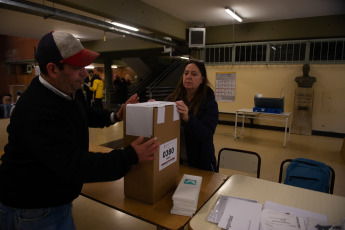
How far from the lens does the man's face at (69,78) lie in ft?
2.93

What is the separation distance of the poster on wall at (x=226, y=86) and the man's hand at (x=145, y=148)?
614cm

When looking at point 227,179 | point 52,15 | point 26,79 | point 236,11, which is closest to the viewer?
point 227,179

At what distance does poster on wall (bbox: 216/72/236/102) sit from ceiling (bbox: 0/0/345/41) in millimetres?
1533

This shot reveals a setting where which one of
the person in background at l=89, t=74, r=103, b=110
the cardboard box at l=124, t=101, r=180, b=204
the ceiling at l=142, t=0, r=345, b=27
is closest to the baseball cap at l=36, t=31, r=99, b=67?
the cardboard box at l=124, t=101, r=180, b=204

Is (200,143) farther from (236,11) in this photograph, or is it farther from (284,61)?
(284,61)

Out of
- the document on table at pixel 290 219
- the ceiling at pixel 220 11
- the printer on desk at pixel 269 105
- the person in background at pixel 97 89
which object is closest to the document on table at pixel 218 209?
the document on table at pixel 290 219

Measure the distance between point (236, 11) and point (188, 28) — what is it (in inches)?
66.6

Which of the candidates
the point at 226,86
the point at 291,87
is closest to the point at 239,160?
the point at 291,87

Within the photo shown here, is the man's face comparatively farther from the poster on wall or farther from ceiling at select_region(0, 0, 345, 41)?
the poster on wall

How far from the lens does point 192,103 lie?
1.72 meters

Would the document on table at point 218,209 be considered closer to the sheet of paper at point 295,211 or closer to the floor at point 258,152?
the sheet of paper at point 295,211

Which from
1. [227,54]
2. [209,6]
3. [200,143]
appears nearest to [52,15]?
[209,6]

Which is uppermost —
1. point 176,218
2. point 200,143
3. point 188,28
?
point 188,28

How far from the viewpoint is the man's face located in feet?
2.93
